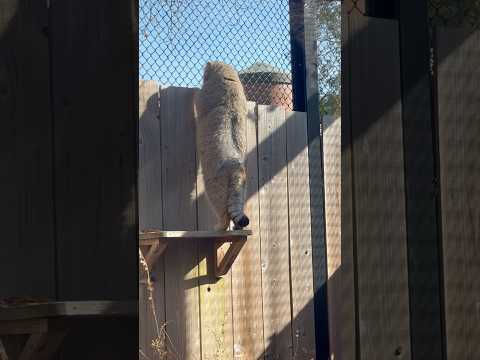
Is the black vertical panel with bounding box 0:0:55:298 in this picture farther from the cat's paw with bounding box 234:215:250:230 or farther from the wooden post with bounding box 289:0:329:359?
the wooden post with bounding box 289:0:329:359

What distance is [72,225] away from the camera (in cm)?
148

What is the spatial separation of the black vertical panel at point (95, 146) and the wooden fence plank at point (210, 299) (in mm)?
3109

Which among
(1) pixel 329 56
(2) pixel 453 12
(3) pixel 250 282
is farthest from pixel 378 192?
(3) pixel 250 282

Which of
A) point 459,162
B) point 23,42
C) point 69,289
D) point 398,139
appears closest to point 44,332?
point 69,289

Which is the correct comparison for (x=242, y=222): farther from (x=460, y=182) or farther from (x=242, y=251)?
(x=460, y=182)

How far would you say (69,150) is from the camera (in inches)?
58.9

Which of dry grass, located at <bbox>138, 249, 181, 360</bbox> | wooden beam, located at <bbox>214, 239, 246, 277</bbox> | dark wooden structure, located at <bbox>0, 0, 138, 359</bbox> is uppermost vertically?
dark wooden structure, located at <bbox>0, 0, 138, 359</bbox>

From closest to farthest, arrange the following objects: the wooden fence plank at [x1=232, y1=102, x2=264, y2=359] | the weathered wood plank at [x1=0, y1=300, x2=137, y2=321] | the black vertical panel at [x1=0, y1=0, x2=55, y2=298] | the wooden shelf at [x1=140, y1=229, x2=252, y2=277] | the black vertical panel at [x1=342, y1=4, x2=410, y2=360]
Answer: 1. the weathered wood plank at [x1=0, y1=300, x2=137, y2=321]
2. the black vertical panel at [x1=0, y1=0, x2=55, y2=298]
3. the black vertical panel at [x1=342, y1=4, x2=410, y2=360]
4. the wooden shelf at [x1=140, y1=229, x2=252, y2=277]
5. the wooden fence plank at [x1=232, y1=102, x2=264, y2=359]

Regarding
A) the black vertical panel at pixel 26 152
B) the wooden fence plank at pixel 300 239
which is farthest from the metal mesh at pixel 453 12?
the wooden fence plank at pixel 300 239

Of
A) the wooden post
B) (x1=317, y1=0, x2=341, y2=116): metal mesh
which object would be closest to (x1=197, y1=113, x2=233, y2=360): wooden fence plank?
the wooden post

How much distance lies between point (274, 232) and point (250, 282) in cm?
37

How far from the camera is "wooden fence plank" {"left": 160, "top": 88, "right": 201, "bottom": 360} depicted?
449 centimetres

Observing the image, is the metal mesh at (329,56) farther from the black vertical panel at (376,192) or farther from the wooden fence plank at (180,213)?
the black vertical panel at (376,192)

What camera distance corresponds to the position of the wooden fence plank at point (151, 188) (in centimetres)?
434
